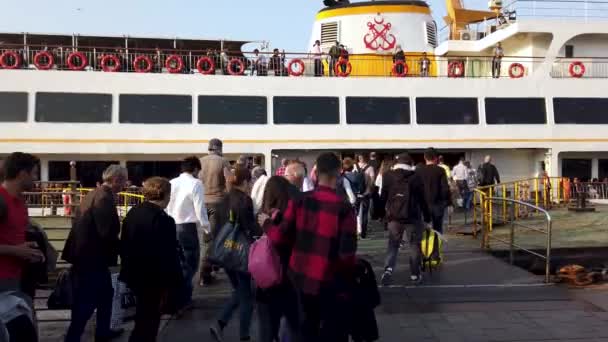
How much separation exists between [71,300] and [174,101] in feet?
38.8

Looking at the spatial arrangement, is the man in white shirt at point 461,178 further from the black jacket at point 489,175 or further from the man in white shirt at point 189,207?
the man in white shirt at point 189,207

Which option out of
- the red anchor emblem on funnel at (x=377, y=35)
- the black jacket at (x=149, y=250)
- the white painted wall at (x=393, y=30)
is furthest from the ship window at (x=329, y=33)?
the black jacket at (x=149, y=250)

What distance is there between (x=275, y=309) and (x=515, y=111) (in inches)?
586

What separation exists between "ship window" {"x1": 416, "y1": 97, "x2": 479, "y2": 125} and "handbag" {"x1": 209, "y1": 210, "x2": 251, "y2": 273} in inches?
499

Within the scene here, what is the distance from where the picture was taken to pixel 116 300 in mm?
5301

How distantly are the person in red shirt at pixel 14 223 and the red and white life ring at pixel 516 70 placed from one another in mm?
16223

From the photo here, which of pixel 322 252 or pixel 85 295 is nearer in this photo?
pixel 322 252

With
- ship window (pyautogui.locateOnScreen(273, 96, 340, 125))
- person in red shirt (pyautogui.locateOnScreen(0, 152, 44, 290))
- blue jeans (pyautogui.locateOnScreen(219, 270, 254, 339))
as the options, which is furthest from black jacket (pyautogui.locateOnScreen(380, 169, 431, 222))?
ship window (pyautogui.locateOnScreen(273, 96, 340, 125))

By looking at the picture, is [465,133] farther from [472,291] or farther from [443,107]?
[472,291]

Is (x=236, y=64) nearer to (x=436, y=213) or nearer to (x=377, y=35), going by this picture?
(x=377, y=35)

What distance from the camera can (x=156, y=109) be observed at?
15789mm

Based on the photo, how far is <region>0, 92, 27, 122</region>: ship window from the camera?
15094 mm

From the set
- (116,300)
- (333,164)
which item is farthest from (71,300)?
(333,164)

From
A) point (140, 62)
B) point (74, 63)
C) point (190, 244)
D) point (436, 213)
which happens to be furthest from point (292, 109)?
point (190, 244)
